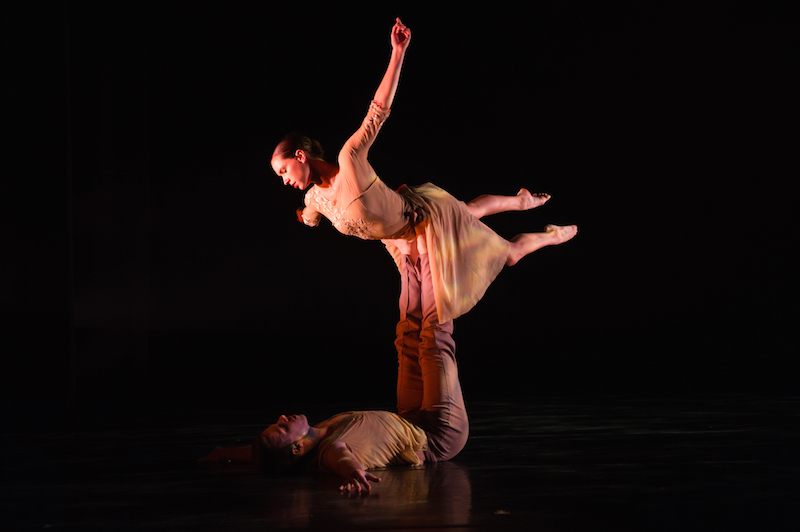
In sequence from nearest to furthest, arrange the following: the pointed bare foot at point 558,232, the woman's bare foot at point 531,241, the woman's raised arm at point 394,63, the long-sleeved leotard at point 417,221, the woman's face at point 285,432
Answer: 1. the woman's face at point 285,432
2. the woman's raised arm at point 394,63
3. the long-sleeved leotard at point 417,221
4. the woman's bare foot at point 531,241
5. the pointed bare foot at point 558,232

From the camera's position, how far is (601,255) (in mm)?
4957

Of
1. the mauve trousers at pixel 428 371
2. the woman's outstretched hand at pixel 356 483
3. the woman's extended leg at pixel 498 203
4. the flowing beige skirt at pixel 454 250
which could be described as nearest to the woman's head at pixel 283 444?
the woman's outstretched hand at pixel 356 483

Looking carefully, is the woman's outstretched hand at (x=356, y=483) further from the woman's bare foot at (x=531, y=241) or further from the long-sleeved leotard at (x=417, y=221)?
the woman's bare foot at (x=531, y=241)

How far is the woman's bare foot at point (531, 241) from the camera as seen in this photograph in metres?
2.77

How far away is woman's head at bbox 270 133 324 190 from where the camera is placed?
2400mm

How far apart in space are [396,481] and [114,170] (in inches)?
126

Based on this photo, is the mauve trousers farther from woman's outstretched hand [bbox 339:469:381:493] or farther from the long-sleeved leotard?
woman's outstretched hand [bbox 339:469:381:493]

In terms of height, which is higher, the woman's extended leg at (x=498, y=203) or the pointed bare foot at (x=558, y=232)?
the woman's extended leg at (x=498, y=203)

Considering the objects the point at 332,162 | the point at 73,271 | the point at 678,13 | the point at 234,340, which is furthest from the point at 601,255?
the point at 73,271

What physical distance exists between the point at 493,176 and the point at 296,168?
279 centimetres

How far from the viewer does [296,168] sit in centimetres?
240

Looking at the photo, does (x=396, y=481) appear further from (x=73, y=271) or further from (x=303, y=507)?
(x=73, y=271)

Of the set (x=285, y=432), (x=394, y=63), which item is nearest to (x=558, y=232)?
(x=394, y=63)

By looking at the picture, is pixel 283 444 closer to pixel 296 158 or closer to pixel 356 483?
pixel 356 483
